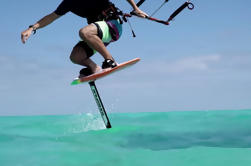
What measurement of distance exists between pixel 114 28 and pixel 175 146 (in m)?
2.47

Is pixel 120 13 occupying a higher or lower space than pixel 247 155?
higher

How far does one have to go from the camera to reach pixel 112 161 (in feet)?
13.2

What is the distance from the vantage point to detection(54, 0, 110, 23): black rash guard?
5.50m

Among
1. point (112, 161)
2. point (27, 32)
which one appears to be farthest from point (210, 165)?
point (27, 32)

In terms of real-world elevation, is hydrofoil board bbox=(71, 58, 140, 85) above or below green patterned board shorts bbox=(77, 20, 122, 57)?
below

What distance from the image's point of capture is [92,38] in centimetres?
534

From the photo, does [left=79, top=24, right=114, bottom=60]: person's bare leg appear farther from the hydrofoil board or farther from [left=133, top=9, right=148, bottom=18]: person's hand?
[left=133, top=9, right=148, bottom=18]: person's hand

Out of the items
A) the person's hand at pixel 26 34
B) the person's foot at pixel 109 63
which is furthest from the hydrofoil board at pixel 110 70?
the person's hand at pixel 26 34

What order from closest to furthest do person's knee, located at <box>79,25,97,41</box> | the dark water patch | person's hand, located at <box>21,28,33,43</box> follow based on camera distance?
person's hand, located at <box>21,28,33,43</box>, person's knee, located at <box>79,25,97,41</box>, the dark water patch

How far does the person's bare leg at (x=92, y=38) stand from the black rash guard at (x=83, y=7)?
398 mm

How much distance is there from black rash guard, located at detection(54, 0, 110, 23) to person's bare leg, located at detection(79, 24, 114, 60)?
0.40 metres

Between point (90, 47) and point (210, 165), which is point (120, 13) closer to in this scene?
point (90, 47)

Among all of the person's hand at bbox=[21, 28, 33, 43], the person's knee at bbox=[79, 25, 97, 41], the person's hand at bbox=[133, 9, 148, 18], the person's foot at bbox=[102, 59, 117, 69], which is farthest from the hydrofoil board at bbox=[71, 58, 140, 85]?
the person's hand at bbox=[21, 28, 33, 43]

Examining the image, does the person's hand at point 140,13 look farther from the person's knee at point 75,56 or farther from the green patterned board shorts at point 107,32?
the person's knee at point 75,56
